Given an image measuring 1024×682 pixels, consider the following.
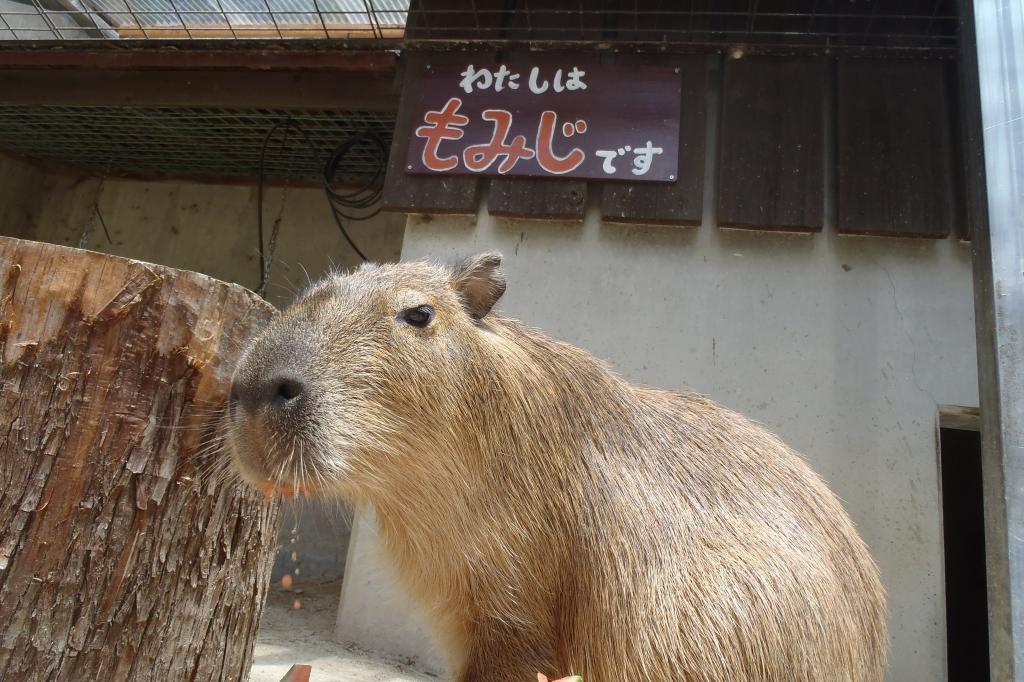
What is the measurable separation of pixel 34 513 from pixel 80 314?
55 cm

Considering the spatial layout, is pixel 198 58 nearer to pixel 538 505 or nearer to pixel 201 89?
pixel 201 89

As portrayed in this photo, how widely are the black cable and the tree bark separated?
3320mm

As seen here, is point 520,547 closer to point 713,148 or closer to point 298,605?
point 713,148

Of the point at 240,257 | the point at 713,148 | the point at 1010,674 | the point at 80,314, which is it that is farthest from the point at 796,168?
the point at 240,257

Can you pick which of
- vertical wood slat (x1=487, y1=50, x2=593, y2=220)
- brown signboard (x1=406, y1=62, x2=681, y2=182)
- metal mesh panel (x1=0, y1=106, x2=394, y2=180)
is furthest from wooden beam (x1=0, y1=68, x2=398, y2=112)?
vertical wood slat (x1=487, y1=50, x2=593, y2=220)

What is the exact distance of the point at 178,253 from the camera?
7.58m

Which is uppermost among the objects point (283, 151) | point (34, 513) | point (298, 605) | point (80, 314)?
point (283, 151)

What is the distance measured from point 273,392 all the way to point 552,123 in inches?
125

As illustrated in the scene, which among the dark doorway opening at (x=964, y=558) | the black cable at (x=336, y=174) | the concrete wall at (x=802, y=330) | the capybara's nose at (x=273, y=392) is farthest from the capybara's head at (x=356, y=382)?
the dark doorway opening at (x=964, y=558)

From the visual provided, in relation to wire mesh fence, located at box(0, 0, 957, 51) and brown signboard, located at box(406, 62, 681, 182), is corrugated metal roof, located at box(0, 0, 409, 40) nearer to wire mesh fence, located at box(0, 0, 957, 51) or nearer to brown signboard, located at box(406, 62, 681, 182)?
wire mesh fence, located at box(0, 0, 957, 51)

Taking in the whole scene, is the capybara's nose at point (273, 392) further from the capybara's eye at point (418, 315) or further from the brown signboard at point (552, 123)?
the brown signboard at point (552, 123)

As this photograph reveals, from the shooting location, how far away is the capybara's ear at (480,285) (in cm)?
237

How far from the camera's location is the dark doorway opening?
193 inches

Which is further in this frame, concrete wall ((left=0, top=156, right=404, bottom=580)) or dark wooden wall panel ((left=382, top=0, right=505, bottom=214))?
concrete wall ((left=0, top=156, right=404, bottom=580))
